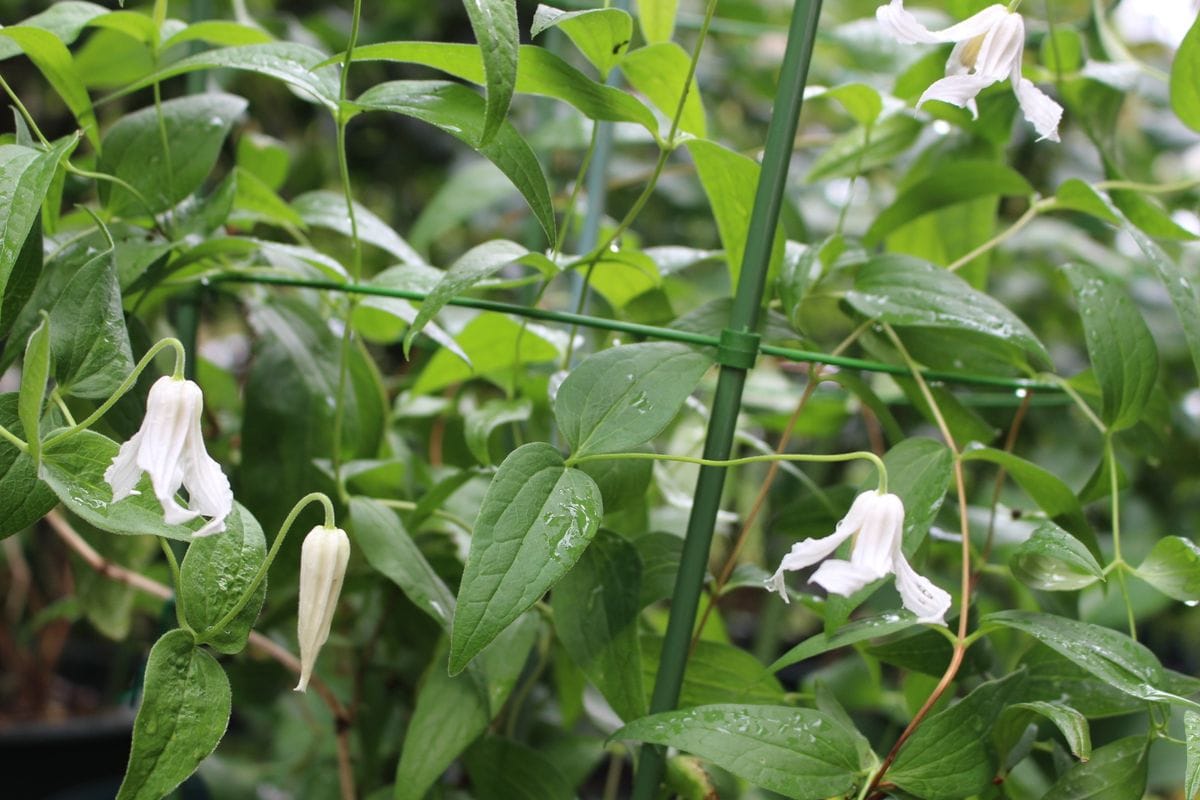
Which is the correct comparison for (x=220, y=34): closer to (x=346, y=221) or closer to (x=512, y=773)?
(x=346, y=221)

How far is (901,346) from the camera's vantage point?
0.52 m

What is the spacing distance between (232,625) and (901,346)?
12.8 inches

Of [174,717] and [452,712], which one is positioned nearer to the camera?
[174,717]

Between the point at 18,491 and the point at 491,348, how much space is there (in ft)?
0.92

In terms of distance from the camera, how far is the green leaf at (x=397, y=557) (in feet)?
1.52

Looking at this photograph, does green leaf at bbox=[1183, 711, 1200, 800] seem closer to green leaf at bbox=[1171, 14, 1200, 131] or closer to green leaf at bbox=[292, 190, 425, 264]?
green leaf at bbox=[1171, 14, 1200, 131]

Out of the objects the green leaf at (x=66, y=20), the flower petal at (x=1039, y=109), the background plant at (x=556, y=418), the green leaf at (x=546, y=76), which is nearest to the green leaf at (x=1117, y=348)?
the background plant at (x=556, y=418)

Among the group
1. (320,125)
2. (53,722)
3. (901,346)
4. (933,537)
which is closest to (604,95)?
(901,346)

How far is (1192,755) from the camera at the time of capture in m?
0.36

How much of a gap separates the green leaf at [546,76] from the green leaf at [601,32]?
12 mm

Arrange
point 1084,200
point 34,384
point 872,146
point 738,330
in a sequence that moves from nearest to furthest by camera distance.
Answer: point 34,384 → point 738,330 → point 1084,200 → point 872,146

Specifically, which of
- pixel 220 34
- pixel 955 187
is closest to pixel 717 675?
pixel 955 187

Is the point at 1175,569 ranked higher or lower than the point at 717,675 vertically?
higher

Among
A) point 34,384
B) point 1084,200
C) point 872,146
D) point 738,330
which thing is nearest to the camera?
point 34,384
